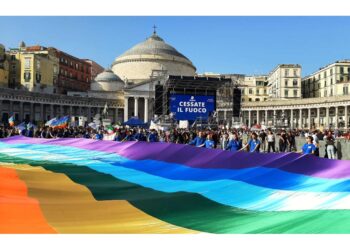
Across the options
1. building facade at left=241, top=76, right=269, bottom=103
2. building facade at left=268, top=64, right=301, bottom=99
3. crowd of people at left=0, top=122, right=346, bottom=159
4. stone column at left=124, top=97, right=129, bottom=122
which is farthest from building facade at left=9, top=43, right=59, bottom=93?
crowd of people at left=0, top=122, right=346, bottom=159

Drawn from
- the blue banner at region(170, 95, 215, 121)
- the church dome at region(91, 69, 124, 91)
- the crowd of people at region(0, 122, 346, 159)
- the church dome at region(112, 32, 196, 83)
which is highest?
the church dome at region(112, 32, 196, 83)

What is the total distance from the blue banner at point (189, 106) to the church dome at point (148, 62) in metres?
87.5

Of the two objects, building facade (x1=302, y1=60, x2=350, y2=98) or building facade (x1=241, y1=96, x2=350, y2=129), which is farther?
building facade (x1=302, y1=60, x2=350, y2=98)

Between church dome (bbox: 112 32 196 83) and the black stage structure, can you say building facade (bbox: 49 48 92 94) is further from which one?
the black stage structure

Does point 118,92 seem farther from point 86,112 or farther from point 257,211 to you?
point 257,211

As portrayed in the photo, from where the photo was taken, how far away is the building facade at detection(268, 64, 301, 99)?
124m

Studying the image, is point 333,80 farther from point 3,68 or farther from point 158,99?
point 158,99

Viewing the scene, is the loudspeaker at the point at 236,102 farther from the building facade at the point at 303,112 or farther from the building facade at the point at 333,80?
the building facade at the point at 333,80

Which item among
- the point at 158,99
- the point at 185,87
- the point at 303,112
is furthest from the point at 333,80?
the point at 158,99

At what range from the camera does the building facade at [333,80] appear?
112 metres

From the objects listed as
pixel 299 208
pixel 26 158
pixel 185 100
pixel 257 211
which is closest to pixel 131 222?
pixel 257 211

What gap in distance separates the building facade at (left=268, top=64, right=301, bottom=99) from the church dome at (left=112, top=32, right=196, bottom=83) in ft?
89.6

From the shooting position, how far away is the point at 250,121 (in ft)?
384

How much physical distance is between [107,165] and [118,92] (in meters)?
110
